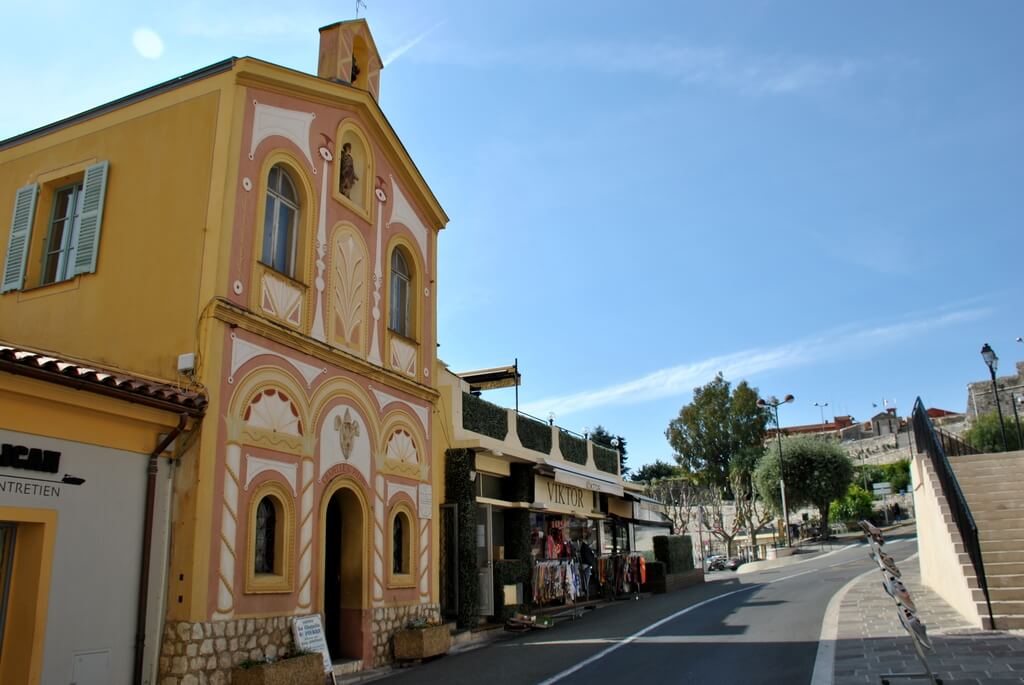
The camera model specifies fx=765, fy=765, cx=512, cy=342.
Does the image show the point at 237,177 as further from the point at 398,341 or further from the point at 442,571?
the point at 442,571

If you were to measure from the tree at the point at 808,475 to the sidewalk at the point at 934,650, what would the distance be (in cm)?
4184

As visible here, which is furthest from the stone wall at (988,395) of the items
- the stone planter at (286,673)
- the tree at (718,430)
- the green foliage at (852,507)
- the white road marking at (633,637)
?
the stone planter at (286,673)

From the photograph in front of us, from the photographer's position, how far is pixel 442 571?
16.5 m

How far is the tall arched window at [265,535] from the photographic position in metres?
10.5

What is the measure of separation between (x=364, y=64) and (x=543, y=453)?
11438mm

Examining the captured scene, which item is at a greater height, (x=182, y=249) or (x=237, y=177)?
(x=237, y=177)

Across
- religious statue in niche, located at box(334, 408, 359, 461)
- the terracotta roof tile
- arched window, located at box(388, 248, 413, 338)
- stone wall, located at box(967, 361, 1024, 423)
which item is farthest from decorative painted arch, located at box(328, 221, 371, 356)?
stone wall, located at box(967, 361, 1024, 423)

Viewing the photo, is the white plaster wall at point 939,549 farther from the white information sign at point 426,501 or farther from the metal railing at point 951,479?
the white information sign at point 426,501

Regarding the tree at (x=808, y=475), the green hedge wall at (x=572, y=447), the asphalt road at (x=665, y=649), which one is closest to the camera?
the asphalt road at (x=665, y=649)

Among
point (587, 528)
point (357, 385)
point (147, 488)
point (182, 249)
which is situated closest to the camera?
point (147, 488)

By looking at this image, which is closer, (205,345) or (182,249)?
(205,345)

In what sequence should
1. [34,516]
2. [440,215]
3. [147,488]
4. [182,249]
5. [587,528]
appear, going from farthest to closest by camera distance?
[587,528] < [440,215] < [182,249] < [147,488] < [34,516]

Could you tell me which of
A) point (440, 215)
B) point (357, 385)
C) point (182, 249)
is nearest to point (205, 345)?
point (182, 249)

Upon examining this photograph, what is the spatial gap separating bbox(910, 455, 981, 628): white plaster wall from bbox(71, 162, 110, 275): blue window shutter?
1361 centimetres
